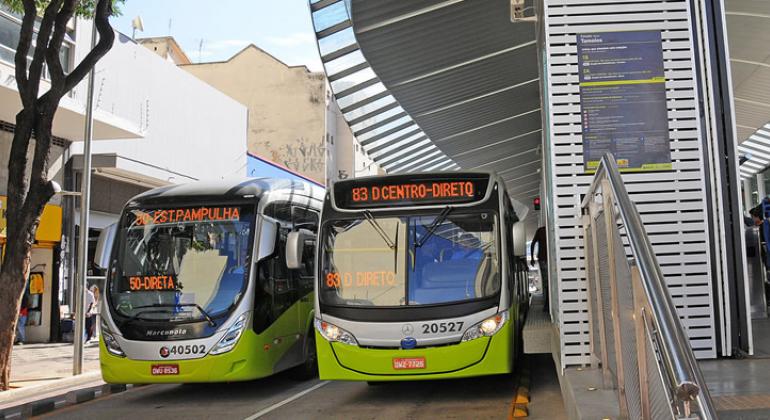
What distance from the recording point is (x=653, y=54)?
7117 millimetres

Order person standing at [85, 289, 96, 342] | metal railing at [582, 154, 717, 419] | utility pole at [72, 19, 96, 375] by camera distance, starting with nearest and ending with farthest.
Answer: metal railing at [582, 154, 717, 419] → utility pole at [72, 19, 96, 375] → person standing at [85, 289, 96, 342]

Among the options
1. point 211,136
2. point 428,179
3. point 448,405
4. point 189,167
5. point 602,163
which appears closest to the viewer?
point 602,163

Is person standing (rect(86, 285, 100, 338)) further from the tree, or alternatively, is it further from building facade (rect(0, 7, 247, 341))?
the tree

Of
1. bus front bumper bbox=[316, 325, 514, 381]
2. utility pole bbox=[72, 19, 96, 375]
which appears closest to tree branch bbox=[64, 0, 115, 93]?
utility pole bbox=[72, 19, 96, 375]

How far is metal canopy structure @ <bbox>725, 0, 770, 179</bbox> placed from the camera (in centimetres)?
1104

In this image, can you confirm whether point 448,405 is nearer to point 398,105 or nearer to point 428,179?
point 428,179

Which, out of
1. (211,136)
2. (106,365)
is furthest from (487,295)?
(211,136)

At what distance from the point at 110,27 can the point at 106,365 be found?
219 inches

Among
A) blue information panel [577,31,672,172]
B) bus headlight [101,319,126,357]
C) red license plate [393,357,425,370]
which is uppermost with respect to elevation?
blue information panel [577,31,672,172]

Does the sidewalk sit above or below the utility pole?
below

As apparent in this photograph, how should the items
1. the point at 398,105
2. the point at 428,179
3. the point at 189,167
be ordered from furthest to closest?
1. the point at 189,167
2. the point at 398,105
3. the point at 428,179

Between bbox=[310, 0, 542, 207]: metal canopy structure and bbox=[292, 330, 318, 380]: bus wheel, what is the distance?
4652 mm

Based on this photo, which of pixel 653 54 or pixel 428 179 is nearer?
pixel 653 54

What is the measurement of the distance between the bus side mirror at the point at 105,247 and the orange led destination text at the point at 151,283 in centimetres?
58
